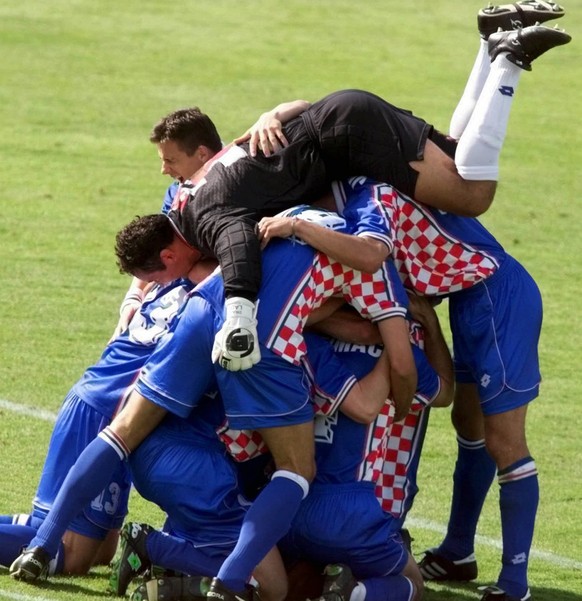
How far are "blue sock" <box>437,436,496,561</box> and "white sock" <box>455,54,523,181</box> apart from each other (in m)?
1.30

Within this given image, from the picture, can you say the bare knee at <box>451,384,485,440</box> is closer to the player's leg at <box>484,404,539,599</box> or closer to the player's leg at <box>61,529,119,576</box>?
the player's leg at <box>484,404,539,599</box>

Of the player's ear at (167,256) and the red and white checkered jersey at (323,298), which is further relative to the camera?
the player's ear at (167,256)

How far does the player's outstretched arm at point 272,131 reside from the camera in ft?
19.5

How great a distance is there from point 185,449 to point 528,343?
147cm

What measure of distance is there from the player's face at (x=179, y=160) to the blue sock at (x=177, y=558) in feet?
6.44

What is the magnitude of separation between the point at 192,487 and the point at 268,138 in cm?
142

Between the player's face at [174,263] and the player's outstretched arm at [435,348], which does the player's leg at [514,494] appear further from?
the player's face at [174,263]

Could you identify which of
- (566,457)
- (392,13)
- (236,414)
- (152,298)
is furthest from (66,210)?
(392,13)

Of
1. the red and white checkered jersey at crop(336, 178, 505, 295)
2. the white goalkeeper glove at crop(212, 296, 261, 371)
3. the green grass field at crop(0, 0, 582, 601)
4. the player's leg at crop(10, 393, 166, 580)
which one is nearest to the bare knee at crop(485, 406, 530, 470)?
the red and white checkered jersey at crop(336, 178, 505, 295)

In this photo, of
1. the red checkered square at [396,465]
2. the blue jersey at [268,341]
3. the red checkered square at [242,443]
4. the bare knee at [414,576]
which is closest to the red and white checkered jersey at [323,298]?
the blue jersey at [268,341]

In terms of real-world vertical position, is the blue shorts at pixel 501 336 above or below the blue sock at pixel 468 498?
above

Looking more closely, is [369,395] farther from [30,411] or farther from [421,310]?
[30,411]

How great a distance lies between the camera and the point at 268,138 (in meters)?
5.97

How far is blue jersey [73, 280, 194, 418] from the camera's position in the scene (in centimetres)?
603
